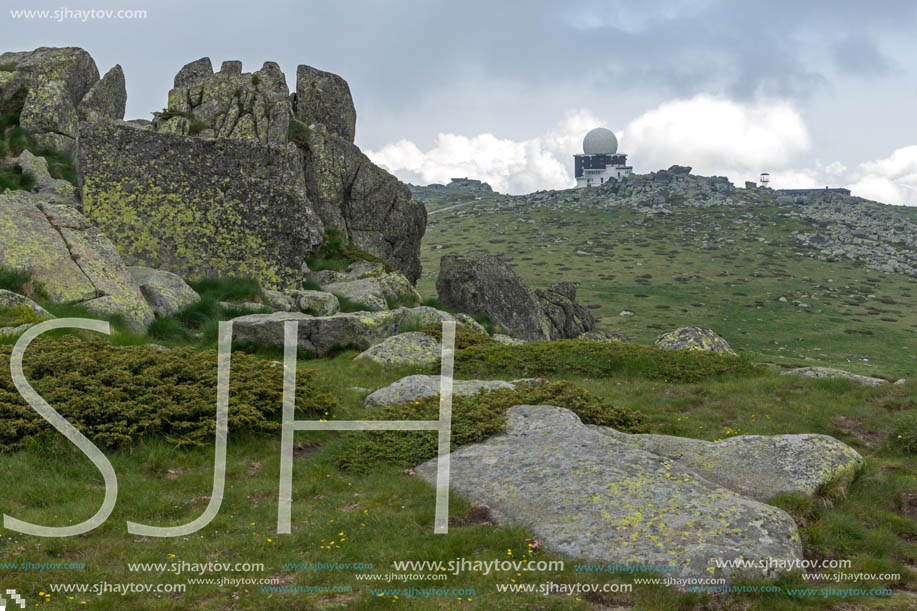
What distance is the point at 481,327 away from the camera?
30328 millimetres

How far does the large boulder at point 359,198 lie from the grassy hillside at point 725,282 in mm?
26929

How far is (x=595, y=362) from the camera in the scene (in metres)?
21.9

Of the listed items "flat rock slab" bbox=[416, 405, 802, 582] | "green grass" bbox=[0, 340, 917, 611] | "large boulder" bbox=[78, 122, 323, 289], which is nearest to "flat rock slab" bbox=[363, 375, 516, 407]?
"green grass" bbox=[0, 340, 917, 611]

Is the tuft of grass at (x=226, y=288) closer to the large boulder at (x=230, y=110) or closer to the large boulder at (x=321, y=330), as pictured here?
the large boulder at (x=321, y=330)

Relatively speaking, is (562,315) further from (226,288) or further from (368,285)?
(226,288)

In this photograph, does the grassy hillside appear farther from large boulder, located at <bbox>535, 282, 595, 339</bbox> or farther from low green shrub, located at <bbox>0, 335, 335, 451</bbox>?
low green shrub, located at <bbox>0, 335, 335, 451</bbox>

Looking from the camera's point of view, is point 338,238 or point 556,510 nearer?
point 556,510

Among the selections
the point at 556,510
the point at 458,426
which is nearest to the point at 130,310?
the point at 458,426

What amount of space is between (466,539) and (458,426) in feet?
13.5

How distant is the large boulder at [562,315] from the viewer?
43406 mm

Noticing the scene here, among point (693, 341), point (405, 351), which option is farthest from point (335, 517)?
point (693, 341)

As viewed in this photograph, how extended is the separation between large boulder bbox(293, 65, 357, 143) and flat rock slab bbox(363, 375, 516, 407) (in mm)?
31092

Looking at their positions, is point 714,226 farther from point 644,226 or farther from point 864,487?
point 864,487

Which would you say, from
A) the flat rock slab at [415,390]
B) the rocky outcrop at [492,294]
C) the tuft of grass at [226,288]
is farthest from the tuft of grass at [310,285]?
the flat rock slab at [415,390]
